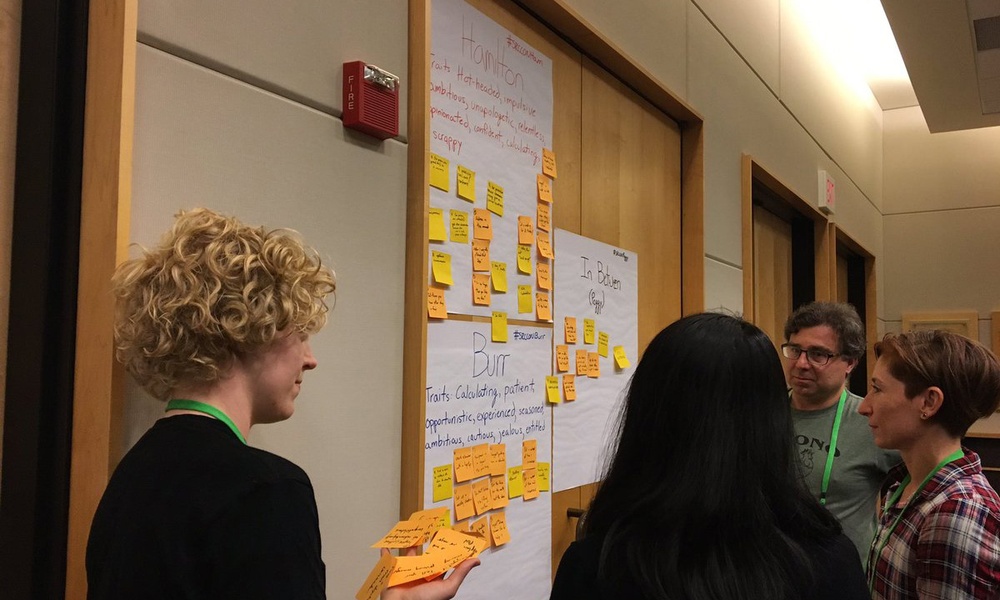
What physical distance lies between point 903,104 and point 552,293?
6.35 meters

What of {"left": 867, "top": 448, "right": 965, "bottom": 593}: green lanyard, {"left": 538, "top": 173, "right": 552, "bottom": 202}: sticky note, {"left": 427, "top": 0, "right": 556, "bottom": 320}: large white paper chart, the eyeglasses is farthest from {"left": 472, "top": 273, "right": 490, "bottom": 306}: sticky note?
the eyeglasses

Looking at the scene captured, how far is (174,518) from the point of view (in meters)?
0.82

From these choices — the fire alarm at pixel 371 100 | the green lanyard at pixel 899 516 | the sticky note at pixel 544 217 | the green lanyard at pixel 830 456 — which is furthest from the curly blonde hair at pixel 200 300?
the green lanyard at pixel 830 456

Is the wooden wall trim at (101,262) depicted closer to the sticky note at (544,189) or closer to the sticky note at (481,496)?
the sticky note at (481,496)

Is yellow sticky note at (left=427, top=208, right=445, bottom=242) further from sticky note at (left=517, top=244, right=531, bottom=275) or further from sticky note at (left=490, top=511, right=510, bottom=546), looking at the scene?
sticky note at (left=490, top=511, right=510, bottom=546)

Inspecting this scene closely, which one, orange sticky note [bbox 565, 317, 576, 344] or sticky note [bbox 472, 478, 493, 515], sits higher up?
orange sticky note [bbox 565, 317, 576, 344]

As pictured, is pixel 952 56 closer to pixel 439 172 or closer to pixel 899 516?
pixel 899 516

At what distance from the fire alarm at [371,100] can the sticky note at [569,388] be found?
100cm

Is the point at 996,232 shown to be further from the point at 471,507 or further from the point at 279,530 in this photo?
the point at 279,530

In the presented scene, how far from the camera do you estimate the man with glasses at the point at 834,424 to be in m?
2.35

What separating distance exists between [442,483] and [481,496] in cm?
20

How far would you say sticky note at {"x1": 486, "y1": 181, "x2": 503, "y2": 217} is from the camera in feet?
6.15

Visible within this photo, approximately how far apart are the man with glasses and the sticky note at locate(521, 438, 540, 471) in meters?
0.81

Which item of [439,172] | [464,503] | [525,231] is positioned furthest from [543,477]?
[439,172]
